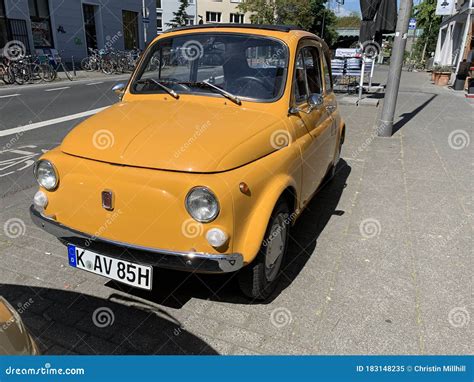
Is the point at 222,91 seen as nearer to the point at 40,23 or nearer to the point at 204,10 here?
the point at 40,23

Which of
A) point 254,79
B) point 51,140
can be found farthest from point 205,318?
point 51,140

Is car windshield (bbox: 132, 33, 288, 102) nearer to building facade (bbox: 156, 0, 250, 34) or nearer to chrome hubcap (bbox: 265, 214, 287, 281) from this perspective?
chrome hubcap (bbox: 265, 214, 287, 281)

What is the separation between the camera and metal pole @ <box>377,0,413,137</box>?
8039mm

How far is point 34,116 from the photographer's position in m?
9.75

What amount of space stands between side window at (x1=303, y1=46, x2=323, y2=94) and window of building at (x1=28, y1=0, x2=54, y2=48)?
24.0 metres

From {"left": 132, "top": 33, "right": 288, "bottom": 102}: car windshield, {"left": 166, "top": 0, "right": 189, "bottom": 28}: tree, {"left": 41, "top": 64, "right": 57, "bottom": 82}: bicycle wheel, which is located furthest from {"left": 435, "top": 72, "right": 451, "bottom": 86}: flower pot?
{"left": 166, "top": 0, "right": 189, "bottom": 28}: tree

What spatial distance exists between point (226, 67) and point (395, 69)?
19.7 feet

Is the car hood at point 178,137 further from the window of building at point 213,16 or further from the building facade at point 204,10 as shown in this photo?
the window of building at point 213,16

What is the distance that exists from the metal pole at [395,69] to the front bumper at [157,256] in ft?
23.7

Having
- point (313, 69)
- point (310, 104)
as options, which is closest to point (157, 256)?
point (310, 104)

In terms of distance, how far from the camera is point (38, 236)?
4.00m

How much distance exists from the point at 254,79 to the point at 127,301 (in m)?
2.12

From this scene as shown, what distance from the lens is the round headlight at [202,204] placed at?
2.40 meters
